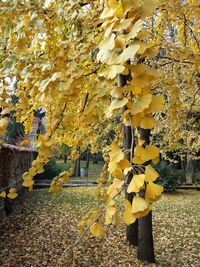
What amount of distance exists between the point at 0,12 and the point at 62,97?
660 mm

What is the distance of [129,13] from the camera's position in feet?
2.90

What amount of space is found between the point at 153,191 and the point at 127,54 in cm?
35

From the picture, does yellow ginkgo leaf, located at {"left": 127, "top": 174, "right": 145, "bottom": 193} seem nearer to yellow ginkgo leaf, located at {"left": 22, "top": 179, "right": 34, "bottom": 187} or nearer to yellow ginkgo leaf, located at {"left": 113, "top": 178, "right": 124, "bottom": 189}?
yellow ginkgo leaf, located at {"left": 113, "top": 178, "right": 124, "bottom": 189}

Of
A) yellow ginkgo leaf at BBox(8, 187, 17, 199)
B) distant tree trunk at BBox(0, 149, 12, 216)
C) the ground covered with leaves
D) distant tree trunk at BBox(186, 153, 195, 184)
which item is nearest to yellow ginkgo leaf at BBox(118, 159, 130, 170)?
yellow ginkgo leaf at BBox(8, 187, 17, 199)

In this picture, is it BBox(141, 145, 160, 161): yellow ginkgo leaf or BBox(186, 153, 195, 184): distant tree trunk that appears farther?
BBox(186, 153, 195, 184): distant tree trunk

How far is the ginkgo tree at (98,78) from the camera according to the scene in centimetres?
84

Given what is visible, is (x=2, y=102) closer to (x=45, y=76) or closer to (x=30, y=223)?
(x=45, y=76)

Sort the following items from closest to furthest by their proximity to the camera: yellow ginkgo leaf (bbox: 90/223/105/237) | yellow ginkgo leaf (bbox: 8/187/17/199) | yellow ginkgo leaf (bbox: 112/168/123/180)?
yellow ginkgo leaf (bbox: 112/168/123/180) → yellow ginkgo leaf (bbox: 90/223/105/237) → yellow ginkgo leaf (bbox: 8/187/17/199)

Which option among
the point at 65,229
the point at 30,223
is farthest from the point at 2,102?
the point at 30,223

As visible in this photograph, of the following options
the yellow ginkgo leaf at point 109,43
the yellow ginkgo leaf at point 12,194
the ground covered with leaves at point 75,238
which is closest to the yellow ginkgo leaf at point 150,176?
the yellow ginkgo leaf at point 109,43

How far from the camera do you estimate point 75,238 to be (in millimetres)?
7246

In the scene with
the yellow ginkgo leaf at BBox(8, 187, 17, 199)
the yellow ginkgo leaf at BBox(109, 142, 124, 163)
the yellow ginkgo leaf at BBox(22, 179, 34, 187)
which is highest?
the yellow ginkgo leaf at BBox(109, 142, 124, 163)

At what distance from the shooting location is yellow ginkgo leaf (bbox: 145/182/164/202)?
826mm

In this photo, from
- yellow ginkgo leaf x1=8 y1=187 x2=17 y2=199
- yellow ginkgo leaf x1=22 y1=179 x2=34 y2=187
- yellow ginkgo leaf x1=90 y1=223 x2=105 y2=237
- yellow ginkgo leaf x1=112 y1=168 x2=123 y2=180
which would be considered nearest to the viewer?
yellow ginkgo leaf x1=112 y1=168 x2=123 y2=180
